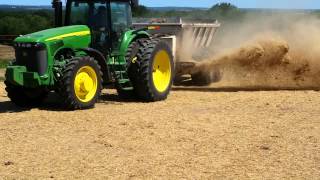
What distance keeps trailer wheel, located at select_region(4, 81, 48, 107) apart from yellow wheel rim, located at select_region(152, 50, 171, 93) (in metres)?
2.12

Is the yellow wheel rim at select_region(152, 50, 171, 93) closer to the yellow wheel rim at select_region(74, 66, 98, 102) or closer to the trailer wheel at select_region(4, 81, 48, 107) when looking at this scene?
the yellow wheel rim at select_region(74, 66, 98, 102)

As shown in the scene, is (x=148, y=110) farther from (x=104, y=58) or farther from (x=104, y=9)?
(x=104, y=9)

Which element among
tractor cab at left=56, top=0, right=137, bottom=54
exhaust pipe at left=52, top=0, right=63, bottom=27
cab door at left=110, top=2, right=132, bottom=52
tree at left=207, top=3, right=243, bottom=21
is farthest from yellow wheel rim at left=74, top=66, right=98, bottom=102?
tree at left=207, top=3, right=243, bottom=21

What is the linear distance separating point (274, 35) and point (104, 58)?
5094 millimetres

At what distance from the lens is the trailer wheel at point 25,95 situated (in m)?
10.6

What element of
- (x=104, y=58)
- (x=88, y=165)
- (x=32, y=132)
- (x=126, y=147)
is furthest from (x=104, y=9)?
(x=88, y=165)

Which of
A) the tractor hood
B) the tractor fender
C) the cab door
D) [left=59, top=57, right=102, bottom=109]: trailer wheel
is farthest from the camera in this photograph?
the cab door

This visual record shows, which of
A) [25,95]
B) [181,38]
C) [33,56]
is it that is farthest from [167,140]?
[181,38]

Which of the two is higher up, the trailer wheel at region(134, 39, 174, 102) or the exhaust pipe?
the exhaust pipe

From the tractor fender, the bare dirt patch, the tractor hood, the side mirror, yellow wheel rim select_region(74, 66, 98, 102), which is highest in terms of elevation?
the side mirror

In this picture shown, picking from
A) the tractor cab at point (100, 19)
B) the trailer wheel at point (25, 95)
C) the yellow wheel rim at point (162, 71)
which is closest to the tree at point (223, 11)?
the yellow wheel rim at point (162, 71)

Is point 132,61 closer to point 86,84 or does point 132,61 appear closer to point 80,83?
point 86,84

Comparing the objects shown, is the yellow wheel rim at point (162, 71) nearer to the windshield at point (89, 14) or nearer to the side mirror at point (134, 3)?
the side mirror at point (134, 3)

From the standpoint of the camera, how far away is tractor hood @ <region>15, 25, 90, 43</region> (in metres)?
10.1
